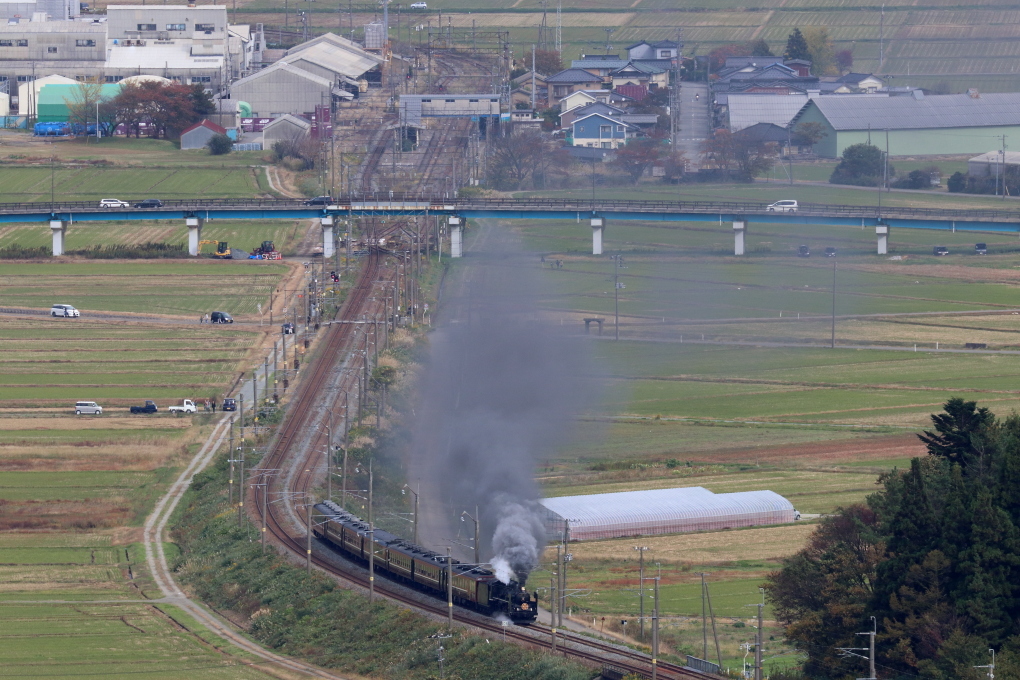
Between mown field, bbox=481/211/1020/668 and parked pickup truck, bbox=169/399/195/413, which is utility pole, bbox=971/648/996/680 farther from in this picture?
parked pickup truck, bbox=169/399/195/413

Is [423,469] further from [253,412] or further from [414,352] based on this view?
[414,352]

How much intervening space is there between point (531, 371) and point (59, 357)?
3145 centimetres

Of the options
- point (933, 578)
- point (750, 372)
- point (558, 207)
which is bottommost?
point (933, 578)

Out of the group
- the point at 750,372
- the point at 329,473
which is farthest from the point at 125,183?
the point at 329,473

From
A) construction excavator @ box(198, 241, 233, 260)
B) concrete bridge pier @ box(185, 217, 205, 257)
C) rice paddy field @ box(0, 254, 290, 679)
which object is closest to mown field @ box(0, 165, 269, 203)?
rice paddy field @ box(0, 254, 290, 679)

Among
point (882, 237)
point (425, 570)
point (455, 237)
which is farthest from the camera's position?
point (455, 237)

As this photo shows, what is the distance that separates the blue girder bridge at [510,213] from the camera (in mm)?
139500

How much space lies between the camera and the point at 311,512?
7000 centimetres

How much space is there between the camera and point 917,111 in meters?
193

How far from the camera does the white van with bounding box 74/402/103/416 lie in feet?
303

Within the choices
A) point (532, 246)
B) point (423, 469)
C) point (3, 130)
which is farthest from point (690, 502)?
point (3, 130)

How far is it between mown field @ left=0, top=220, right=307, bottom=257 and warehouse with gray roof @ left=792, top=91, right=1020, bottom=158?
225 feet

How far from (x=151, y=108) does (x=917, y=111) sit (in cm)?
8954

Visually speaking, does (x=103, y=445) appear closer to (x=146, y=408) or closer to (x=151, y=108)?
(x=146, y=408)
